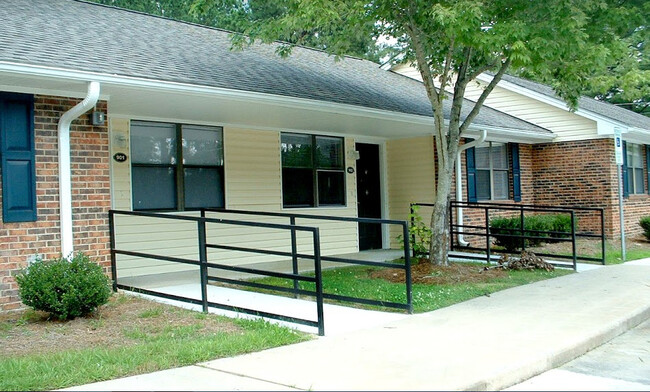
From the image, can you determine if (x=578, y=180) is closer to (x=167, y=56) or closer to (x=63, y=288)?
(x=167, y=56)

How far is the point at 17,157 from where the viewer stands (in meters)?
7.70

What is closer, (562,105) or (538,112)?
(562,105)

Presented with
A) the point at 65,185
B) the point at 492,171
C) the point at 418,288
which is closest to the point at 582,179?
the point at 492,171

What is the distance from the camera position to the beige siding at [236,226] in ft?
34.1

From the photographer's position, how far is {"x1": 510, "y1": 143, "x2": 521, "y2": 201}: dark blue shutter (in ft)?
57.4

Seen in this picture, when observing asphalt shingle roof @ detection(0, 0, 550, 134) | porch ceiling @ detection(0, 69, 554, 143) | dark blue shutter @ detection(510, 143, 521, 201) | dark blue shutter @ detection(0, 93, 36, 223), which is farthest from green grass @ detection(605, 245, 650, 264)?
dark blue shutter @ detection(0, 93, 36, 223)

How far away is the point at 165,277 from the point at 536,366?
6497 mm

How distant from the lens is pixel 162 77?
8.42 m

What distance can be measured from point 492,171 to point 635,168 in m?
5.91

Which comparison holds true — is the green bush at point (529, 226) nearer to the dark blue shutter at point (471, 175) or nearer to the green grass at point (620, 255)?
the dark blue shutter at point (471, 175)

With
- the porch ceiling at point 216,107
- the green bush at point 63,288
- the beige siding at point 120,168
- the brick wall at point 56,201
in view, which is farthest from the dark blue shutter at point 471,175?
the green bush at point 63,288

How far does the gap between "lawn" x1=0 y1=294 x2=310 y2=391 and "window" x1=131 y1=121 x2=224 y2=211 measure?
298cm

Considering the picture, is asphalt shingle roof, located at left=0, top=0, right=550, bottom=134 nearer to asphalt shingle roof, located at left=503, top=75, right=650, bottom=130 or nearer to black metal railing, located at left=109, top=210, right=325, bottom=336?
black metal railing, located at left=109, top=210, right=325, bottom=336

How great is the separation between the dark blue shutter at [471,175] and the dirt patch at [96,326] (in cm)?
973
